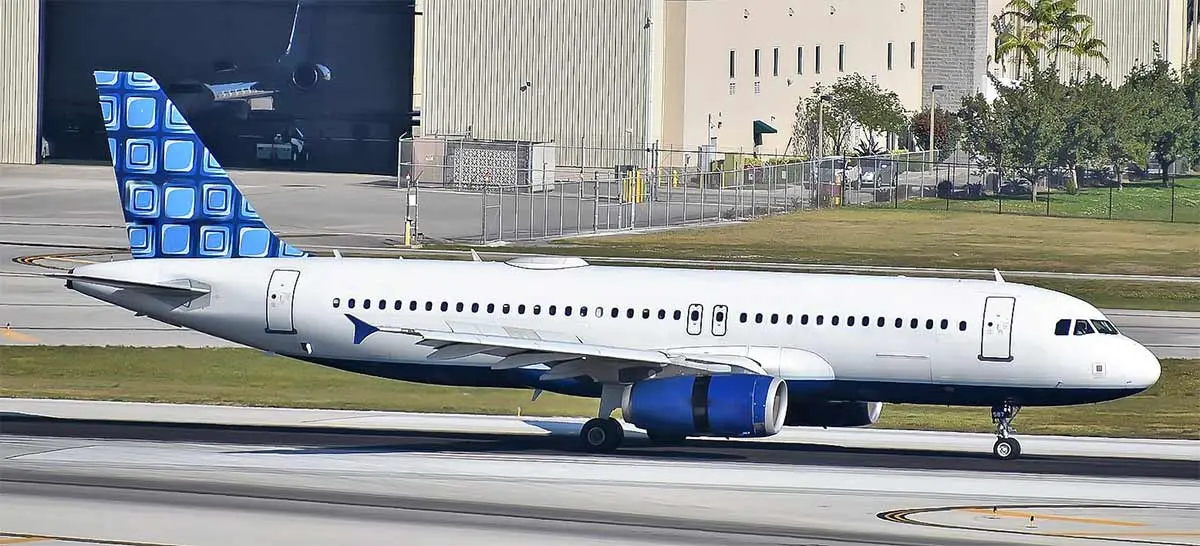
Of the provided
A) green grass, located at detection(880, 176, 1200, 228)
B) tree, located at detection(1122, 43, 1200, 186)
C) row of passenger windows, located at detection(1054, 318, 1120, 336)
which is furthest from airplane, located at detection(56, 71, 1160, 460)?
tree, located at detection(1122, 43, 1200, 186)

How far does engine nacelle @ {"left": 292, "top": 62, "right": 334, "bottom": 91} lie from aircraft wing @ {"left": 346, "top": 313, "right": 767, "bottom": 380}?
89.4 m

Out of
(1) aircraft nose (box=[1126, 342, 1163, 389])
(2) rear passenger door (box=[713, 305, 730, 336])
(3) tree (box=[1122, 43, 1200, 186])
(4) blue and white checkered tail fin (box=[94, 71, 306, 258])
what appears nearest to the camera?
(1) aircraft nose (box=[1126, 342, 1163, 389])

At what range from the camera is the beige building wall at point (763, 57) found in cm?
11500

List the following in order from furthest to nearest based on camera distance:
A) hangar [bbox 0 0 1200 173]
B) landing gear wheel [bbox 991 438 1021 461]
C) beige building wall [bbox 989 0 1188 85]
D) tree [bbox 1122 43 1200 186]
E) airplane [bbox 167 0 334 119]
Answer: beige building wall [bbox 989 0 1188 85]
tree [bbox 1122 43 1200 186]
airplane [bbox 167 0 334 119]
hangar [bbox 0 0 1200 173]
landing gear wheel [bbox 991 438 1021 461]

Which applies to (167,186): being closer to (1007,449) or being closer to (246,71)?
(1007,449)

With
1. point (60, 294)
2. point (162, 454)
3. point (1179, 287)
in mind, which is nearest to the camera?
point (162, 454)

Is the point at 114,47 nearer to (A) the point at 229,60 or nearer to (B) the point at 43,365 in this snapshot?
(A) the point at 229,60

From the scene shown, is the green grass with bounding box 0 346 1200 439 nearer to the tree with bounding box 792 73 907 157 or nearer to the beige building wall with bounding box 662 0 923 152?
the beige building wall with bounding box 662 0 923 152

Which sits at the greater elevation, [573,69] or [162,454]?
[573,69]

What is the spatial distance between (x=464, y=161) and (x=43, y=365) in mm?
67481

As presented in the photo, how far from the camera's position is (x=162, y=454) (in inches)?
1200

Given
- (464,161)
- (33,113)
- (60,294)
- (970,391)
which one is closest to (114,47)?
(33,113)

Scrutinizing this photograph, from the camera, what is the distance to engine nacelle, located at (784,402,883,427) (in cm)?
→ 3266

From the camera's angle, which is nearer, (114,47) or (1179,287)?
(1179,287)
